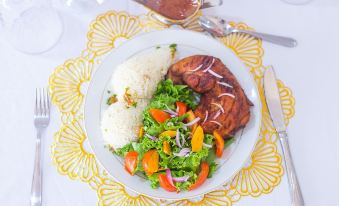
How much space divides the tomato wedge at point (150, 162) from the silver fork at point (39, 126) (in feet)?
1.59

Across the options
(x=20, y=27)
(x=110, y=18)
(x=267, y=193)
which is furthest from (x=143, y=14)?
(x=267, y=193)

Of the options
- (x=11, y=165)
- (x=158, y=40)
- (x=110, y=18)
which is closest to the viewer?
(x=11, y=165)

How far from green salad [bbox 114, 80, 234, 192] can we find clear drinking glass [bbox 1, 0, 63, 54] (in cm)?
67

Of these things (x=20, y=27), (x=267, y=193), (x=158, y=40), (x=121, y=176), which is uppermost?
(x=20, y=27)

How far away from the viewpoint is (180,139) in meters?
1.59

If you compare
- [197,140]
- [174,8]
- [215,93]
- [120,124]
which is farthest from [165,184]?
[174,8]

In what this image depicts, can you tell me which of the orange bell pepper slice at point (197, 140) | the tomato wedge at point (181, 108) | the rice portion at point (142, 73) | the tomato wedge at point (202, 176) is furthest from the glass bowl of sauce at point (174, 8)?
the tomato wedge at point (202, 176)

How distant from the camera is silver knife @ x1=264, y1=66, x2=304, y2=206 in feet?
5.31

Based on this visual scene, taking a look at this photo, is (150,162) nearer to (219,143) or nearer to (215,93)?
(219,143)

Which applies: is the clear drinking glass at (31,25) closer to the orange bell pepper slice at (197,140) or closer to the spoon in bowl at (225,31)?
the spoon in bowl at (225,31)

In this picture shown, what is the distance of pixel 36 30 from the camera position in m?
1.91

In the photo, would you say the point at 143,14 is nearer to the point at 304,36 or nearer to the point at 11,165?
the point at 304,36

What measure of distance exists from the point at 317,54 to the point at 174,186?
991 millimetres

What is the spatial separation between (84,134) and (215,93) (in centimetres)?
64
